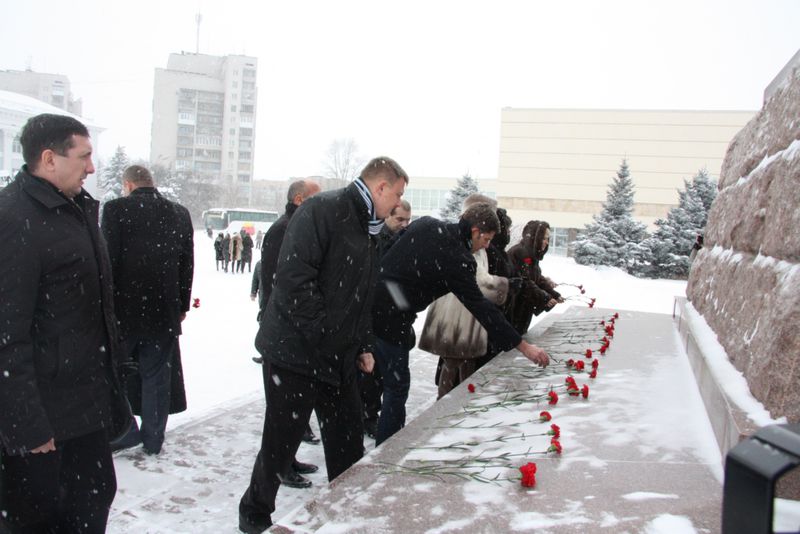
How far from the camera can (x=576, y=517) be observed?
2072mm

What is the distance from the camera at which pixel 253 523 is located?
2.85 metres

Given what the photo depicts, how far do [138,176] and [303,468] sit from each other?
7.24 ft

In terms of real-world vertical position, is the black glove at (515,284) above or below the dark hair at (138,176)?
below

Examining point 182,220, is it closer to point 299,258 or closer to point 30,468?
point 299,258

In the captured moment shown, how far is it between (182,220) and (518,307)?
298 centimetres

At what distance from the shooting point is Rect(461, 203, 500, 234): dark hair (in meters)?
3.86

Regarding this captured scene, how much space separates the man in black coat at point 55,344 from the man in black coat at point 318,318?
25.9 inches

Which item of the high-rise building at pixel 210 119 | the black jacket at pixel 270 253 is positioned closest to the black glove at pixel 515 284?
the black jacket at pixel 270 253

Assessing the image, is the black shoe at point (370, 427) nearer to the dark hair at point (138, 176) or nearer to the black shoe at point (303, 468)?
the black shoe at point (303, 468)

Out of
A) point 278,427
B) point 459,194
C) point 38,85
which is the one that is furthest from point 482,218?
point 38,85

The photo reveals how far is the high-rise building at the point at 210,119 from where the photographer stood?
8738 cm

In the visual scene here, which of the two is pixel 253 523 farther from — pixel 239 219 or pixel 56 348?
pixel 239 219

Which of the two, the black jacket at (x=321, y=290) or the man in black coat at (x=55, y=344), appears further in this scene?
the black jacket at (x=321, y=290)

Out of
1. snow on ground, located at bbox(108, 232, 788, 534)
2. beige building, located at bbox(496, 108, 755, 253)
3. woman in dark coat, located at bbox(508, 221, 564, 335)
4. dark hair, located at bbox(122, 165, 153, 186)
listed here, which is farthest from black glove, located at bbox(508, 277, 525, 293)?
beige building, located at bbox(496, 108, 755, 253)
